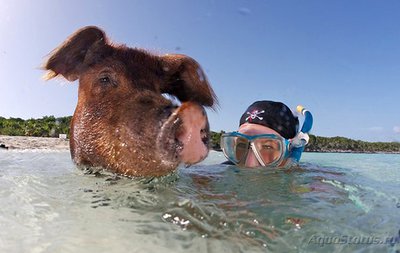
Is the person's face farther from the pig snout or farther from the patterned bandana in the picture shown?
the pig snout

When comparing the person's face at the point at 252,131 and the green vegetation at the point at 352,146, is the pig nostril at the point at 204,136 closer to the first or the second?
the person's face at the point at 252,131

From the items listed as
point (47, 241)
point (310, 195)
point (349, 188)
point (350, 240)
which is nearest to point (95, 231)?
point (47, 241)

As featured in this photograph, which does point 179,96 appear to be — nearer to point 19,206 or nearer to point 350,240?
point 19,206

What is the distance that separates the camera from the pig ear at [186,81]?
3.57 meters

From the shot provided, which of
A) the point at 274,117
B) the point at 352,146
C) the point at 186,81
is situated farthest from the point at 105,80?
the point at 352,146

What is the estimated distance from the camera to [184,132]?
2449 millimetres

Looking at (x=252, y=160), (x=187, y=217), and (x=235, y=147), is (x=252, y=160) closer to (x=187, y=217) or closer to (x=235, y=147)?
(x=235, y=147)

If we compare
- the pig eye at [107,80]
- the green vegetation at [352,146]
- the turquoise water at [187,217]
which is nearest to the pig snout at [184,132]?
the turquoise water at [187,217]

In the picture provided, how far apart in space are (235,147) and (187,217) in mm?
2499

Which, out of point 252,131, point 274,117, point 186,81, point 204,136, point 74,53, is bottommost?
point 204,136

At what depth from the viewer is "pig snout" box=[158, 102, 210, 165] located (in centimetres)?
245

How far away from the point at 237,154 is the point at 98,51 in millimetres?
2155

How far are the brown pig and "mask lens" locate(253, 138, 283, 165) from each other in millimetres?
884

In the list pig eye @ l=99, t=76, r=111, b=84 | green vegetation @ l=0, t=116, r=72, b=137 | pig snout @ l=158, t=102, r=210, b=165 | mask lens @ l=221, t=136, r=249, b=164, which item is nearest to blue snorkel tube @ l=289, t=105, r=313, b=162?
mask lens @ l=221, t=136, r=249, b=164
